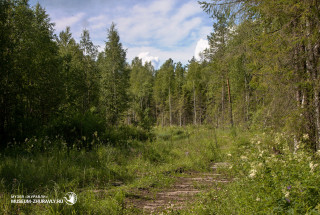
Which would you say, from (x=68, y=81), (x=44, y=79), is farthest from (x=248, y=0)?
(x=68, y=81)

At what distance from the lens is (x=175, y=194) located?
187 inches

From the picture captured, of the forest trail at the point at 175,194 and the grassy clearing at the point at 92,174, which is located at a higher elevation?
the grassy clearing at the point at 92,174

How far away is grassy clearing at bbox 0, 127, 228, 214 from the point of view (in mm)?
3580

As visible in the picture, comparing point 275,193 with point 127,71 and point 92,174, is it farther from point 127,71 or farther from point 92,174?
point 127,71

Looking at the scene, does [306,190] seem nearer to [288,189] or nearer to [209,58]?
[288,189]

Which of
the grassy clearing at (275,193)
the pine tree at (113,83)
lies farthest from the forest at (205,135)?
the pine tree at (113,83)

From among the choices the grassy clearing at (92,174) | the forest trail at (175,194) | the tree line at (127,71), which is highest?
Result: the tree line at (127,71)

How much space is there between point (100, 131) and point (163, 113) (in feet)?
107

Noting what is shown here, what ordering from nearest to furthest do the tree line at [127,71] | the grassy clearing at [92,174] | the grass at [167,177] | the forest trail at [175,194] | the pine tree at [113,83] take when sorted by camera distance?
1. the grass at [167,177]
2. the grassy clearing at [92,174]
3. the forest trail at [175,194]
4. the tree line at [127,71]
5. the pine tree at [113,83]

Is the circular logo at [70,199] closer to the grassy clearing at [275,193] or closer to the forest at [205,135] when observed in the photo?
the forest at [205,135]

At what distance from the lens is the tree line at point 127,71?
14.5 feet

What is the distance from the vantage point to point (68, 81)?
1750 cm

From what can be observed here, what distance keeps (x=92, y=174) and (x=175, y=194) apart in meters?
2.33

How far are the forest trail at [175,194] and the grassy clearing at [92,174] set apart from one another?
0.25 m
